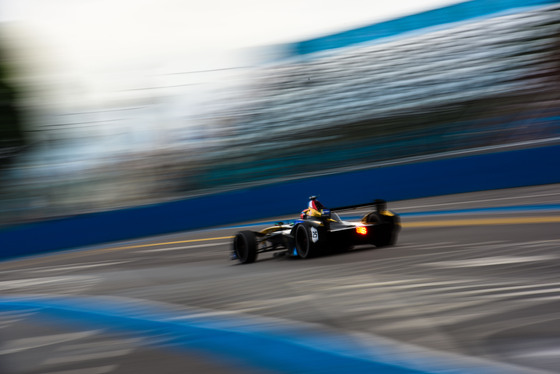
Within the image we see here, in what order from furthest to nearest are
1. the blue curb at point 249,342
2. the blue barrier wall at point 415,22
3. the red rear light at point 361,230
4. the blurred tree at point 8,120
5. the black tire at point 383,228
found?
the blurred tree at point 8,120
the blue barrier wall at point 415,22
the black tire at point 383,228
the red rear light at point 361,230
the blue curb at point 249,342

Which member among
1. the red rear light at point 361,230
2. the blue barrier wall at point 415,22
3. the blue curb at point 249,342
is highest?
the blue barrier wall at point 415,22

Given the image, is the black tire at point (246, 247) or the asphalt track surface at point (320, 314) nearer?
the asphalt track surface at point (320, 314)

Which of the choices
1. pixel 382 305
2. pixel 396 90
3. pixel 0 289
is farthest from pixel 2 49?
pixel 382 305

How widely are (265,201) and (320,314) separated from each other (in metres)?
12.7

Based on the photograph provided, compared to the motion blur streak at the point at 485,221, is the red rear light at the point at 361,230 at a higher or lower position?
lower

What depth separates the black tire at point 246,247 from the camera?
7480mm

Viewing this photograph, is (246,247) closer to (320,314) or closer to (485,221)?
(485,221)

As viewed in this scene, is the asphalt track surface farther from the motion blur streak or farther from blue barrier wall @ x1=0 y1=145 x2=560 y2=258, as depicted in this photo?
blue barrier wall @ x1=0 y1=145 x2=560 y2=258

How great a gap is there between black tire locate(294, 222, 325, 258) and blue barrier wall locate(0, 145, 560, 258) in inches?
336

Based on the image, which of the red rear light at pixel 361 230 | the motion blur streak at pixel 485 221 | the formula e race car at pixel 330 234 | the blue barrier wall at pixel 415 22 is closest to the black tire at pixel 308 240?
the formula e race car at pixel 330 234

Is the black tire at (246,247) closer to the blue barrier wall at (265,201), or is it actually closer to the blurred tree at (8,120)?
the blue barrier wall at (265,201)

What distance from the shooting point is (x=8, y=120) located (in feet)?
89.1

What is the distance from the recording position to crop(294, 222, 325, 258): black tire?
269 inches

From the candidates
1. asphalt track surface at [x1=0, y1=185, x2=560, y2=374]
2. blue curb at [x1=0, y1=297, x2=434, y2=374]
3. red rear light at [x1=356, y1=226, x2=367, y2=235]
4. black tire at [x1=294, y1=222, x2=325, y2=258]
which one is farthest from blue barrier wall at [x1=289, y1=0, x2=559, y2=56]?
blue curb at [x1=0, y1=297, x2=434, y2=374]
